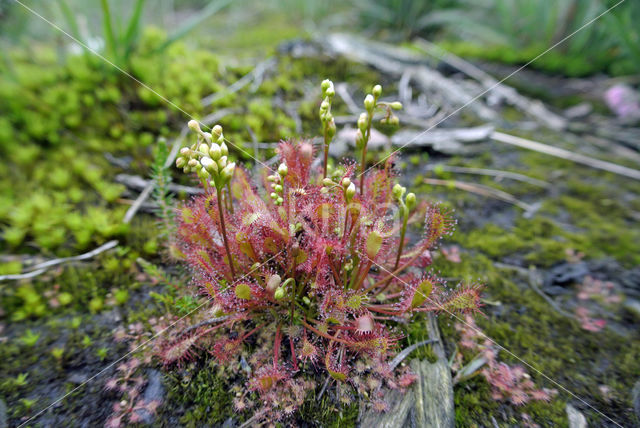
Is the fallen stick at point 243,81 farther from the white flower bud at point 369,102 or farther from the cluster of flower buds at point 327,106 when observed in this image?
the white flower bud at point 369,102

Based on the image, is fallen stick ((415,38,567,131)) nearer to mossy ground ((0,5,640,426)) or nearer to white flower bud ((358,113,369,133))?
mossy ground ((0,5,640,426))

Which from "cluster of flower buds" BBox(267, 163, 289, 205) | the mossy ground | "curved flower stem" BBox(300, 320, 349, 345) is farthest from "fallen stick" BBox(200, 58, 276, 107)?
"curved flower stem" BBox(300, 320, 349, 345)

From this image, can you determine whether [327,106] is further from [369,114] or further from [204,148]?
[204,148]

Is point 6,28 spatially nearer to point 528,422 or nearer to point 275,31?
point 275,31

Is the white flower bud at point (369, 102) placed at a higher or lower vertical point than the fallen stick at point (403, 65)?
lower

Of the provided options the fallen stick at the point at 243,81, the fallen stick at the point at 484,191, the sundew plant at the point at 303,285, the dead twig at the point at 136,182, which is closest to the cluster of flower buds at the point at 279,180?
the sundew plant at the point at 303,285

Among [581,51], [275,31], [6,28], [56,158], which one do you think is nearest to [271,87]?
[56,158]
